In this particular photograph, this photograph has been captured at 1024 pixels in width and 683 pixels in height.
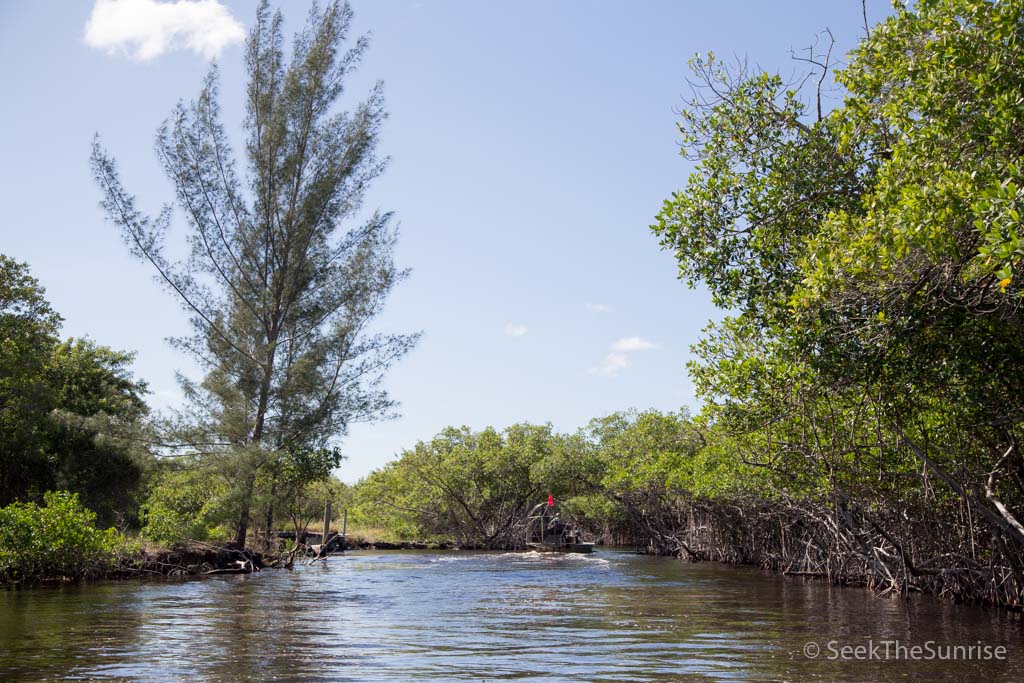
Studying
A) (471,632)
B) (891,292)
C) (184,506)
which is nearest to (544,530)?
(184,506)

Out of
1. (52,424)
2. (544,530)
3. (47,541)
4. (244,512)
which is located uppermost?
(52,424)

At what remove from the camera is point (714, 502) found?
3247cm

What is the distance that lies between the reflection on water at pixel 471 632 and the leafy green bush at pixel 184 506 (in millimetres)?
2399

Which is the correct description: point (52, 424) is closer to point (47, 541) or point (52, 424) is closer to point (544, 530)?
point (47, 541)

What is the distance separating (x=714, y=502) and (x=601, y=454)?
554 inches

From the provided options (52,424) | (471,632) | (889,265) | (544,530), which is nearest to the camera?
(889,265)

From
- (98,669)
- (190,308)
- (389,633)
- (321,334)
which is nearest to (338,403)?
(321,334)

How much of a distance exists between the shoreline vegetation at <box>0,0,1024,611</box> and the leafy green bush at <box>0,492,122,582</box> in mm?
69

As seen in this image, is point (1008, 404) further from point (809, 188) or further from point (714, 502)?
point (714, 502)

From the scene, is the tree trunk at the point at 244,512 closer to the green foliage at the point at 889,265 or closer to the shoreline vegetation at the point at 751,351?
the shoreline vegetation at the point at 751,351

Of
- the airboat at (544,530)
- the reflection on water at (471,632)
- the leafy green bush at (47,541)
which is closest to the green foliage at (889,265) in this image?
the reflection on water at (471,632)

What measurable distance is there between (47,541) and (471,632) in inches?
401

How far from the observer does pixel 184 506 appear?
24.4m

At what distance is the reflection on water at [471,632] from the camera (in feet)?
30.3
